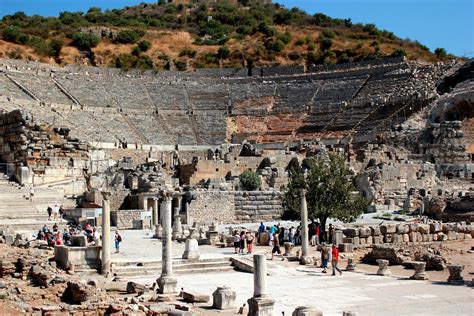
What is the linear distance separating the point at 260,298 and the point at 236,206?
877 inches

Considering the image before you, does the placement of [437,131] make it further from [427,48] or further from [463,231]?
[427,48]

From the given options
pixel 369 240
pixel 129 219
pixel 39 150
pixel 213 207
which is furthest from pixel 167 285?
pixel 39 150

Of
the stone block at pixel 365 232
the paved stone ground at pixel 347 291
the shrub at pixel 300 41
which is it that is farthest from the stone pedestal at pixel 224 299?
the shrub at pixel 300 41

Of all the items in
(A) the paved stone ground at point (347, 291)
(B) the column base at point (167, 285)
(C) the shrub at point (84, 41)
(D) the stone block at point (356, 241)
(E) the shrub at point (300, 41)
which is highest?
(E) the shrub at point (300, 41)

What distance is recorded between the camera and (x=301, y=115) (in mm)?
63781

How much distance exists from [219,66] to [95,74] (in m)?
18.6

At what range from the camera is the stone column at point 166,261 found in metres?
15.6

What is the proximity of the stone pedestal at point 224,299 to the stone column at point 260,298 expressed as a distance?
43.7 inches

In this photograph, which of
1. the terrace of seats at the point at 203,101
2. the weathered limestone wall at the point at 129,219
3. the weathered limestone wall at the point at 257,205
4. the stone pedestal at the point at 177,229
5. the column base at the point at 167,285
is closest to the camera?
the column base at the point at 167,285

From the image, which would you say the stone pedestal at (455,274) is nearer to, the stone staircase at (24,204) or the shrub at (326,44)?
the stone staircase at (24,204)

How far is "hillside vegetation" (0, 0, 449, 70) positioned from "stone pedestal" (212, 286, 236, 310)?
2571 inches

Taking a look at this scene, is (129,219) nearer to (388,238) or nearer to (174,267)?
(174,267)

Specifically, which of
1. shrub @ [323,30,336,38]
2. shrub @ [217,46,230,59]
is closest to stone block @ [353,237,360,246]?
shrub @ [217,46,230,59]

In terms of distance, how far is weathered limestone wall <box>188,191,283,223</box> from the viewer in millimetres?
34188
